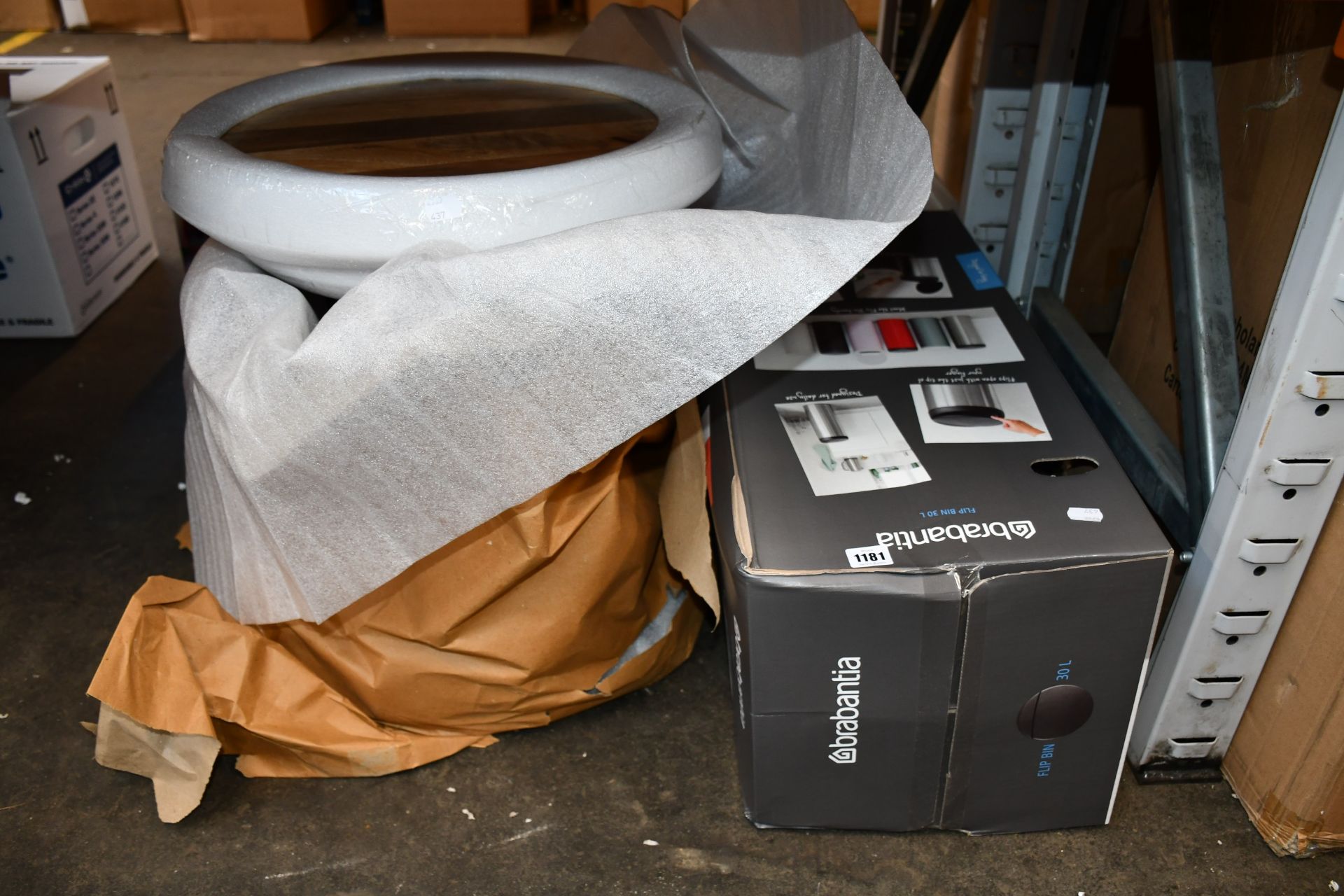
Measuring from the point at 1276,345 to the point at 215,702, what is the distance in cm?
88

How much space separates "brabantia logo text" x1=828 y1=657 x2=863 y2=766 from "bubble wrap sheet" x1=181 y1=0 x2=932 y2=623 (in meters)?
0.24

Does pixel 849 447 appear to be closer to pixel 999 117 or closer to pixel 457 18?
pixel 999 117

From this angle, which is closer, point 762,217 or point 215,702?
point 762,217

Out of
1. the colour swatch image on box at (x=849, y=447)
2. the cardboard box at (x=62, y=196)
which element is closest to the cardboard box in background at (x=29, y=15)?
the cardboard box at (x=62, y=196)

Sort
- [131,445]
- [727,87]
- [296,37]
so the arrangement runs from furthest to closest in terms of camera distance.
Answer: [296,37] < [131,445] < [727,87]

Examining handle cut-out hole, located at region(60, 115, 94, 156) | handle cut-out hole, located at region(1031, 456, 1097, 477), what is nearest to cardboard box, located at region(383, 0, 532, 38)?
handle cut-out hole, located at region(60, 115, 94, 156)

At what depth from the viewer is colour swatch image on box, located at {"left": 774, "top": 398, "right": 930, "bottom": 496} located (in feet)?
2.65

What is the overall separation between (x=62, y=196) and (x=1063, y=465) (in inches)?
61.8

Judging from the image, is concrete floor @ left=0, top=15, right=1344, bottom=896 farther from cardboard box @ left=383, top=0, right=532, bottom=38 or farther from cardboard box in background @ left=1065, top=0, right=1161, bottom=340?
cardboard box @ left=383, top=0, right=532, bottom=38

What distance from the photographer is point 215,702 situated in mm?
898

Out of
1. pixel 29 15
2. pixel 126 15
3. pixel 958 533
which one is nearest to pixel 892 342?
pixel 958 533

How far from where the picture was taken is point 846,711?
0.80m

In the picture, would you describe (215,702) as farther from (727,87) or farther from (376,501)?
(727,87)

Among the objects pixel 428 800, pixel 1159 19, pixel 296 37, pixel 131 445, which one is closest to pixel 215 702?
pixel 428 800
